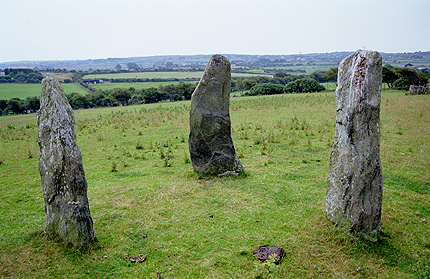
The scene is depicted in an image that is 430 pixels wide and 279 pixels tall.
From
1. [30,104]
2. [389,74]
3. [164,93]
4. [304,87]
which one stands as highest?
[389,74]

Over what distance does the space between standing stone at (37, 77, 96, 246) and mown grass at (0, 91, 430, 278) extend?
409 millimetres

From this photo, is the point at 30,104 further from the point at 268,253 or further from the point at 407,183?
the point at 407,183

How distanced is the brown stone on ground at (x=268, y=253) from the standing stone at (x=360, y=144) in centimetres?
163

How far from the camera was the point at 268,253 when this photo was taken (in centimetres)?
570

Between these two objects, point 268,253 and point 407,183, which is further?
point 407,183

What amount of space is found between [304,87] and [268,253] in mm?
47603

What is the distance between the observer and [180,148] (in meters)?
14.9


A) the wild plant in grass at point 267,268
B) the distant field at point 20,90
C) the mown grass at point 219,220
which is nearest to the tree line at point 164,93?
the distant field at point 20,90

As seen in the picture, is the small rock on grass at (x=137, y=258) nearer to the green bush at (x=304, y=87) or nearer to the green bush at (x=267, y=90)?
the green bush at (x=304, y=87)

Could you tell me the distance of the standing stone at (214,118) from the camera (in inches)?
388

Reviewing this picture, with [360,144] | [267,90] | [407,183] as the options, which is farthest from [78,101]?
[360,144]

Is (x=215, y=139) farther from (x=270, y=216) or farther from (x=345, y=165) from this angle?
(x=345, y=165)

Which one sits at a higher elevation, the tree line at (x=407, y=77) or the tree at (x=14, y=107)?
the tree line at (x=407, y=77)

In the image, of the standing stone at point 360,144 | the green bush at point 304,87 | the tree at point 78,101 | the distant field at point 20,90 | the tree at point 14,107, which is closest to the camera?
the standing stone at point 360,144
